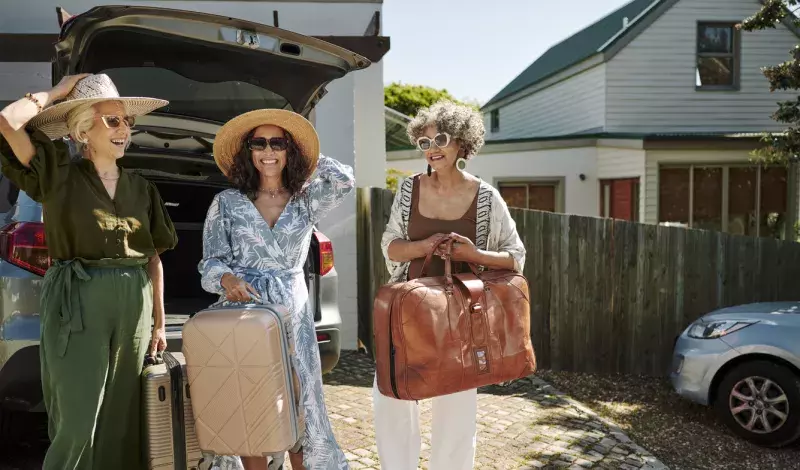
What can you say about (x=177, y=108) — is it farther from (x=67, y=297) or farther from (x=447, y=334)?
(x=447, y=334)

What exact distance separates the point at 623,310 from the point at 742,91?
31.6ft

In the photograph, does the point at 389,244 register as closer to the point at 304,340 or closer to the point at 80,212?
the point at 304,340

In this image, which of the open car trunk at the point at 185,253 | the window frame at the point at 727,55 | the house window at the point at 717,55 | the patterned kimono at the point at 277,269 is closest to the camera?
the patterned kimono at the point at 277,269

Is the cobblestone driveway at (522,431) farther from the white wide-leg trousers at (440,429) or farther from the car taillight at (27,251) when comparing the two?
the car taillight at (27,251)

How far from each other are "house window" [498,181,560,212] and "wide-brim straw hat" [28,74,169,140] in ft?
38.3

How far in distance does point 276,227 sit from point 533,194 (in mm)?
11697

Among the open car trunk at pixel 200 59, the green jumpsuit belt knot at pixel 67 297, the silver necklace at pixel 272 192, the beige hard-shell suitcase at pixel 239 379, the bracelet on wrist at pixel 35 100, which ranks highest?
the open car trunk at pixel 200 59

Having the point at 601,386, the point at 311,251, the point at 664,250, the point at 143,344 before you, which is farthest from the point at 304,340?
the point at 664,250

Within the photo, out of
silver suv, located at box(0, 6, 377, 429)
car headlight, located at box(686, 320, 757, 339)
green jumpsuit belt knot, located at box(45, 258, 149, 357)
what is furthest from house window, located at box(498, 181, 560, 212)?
green jumpsuit belt knot, located at box(45, 258, 149, 357)

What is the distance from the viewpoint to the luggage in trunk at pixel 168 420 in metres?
2.83

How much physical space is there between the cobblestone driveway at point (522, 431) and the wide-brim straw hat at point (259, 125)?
75.6 inches

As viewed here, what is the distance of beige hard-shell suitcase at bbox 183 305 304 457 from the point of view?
8.90ft

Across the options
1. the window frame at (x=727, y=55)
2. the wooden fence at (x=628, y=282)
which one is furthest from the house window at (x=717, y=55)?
the wooden fence at (x=628, y=282)

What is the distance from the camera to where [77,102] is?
8.84 feet
